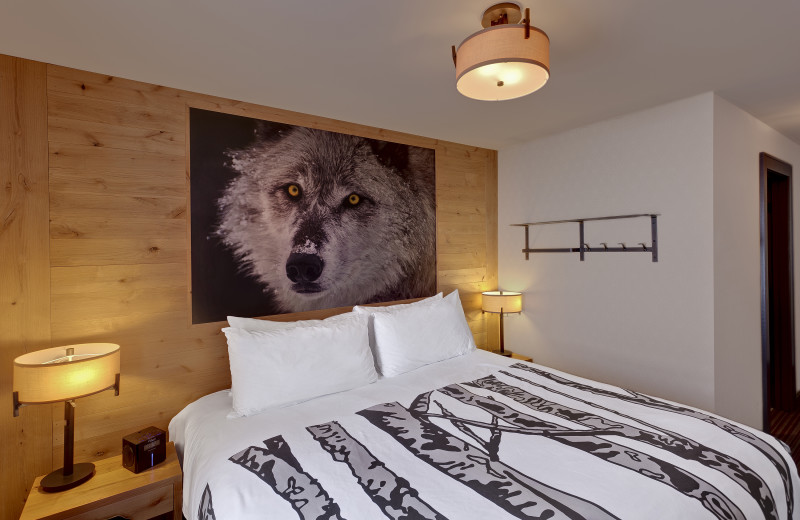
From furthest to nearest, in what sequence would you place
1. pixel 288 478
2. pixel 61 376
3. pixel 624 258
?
pixel 624 258, pixel 61 376, pixel 288 478

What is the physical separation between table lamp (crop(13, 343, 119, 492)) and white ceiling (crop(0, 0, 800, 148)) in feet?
4.44

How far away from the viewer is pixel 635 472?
1.28m

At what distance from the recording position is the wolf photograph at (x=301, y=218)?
225cm

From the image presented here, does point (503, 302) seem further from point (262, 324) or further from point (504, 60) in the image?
point (504, 60)

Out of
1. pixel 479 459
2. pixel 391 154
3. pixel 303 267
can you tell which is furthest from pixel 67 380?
pixel 391 154

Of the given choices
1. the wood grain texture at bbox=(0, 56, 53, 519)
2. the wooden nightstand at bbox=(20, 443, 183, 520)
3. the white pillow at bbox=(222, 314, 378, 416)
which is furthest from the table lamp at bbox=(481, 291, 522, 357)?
the wood grain texture at bbox=(0, 56, 53, 519)

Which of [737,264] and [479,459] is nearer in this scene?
[479,459]

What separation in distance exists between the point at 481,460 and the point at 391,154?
7.29 feet

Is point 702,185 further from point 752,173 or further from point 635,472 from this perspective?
point 635,472

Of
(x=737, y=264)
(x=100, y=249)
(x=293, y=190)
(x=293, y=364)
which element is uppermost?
(x=293, y=190)

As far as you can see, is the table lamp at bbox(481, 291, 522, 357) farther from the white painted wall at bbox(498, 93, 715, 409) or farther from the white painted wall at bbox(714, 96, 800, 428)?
the white painted wall at bbox(714, 96, 800, 428)

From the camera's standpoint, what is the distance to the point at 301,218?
Answer: 255 centimetres

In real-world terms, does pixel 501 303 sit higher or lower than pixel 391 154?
lower

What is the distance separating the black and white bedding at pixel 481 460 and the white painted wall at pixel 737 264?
0.94 meters
